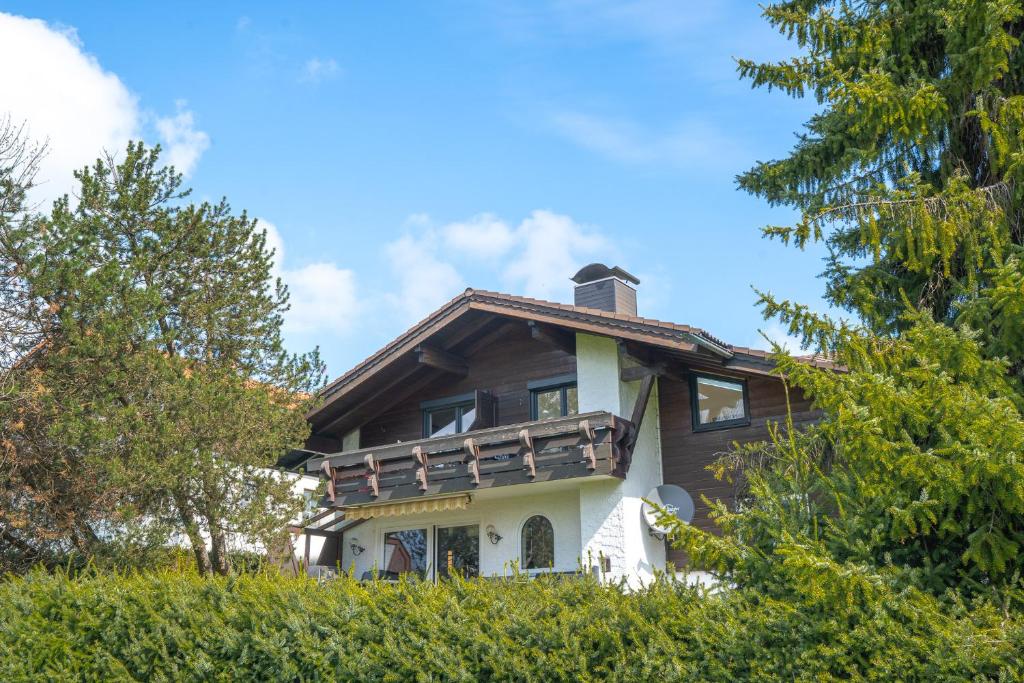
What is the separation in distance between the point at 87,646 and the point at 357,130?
7365 millimetres

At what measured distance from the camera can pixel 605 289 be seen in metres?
21.3

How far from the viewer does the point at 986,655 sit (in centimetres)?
616

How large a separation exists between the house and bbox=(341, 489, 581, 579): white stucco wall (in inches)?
1.1

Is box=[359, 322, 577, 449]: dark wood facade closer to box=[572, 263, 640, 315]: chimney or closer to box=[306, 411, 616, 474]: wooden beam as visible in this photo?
box=[306, 411, 616, 474]: wooden beam

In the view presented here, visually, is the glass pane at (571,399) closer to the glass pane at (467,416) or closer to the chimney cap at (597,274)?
the glass pane at (467,416)

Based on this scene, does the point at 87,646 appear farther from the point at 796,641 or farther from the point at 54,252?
the point at 796,641

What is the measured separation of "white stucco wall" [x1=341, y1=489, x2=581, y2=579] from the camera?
59.7 feet

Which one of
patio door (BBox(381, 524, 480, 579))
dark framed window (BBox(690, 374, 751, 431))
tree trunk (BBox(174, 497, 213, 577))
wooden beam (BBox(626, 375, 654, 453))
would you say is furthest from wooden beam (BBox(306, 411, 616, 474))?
tree trunk (BBox(174, 497, 213, 577))

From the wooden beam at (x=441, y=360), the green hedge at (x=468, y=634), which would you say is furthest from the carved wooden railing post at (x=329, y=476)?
the green hedge at (x=468, y=634)

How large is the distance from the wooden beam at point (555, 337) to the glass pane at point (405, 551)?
4958 millimetres

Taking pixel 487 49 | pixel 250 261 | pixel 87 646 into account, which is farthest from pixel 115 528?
pixel 487 49

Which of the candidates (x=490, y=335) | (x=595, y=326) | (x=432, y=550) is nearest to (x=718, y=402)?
(x=595, y=326)

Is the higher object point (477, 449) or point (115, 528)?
point (477, 449)

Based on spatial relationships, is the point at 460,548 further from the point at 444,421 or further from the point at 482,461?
the point at 444,421
